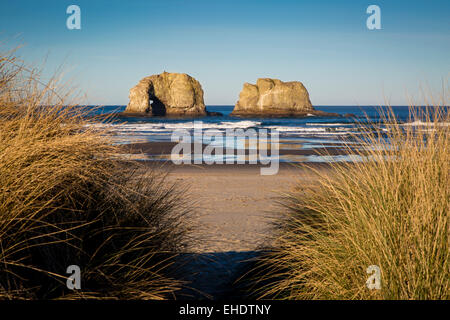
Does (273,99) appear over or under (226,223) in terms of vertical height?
over

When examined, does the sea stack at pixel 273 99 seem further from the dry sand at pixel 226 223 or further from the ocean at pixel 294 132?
the dry sand at pixel 226 223

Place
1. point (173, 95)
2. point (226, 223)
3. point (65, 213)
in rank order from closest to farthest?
point (65, 213) < point (226, 223) < point (173, 95)

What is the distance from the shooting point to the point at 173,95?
8725 centimetres

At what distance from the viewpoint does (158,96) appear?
283 ft

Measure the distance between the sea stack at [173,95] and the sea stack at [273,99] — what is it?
9.59m

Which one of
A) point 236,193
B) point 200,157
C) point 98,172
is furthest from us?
point 200,157

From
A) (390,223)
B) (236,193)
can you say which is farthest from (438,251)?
(236,193)

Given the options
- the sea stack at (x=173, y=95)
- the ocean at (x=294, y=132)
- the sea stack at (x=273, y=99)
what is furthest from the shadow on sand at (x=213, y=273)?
the sea stack at (x=273, y=99)

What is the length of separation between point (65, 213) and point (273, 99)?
88613 mm

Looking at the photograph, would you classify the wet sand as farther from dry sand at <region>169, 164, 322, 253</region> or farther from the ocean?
the ocean
